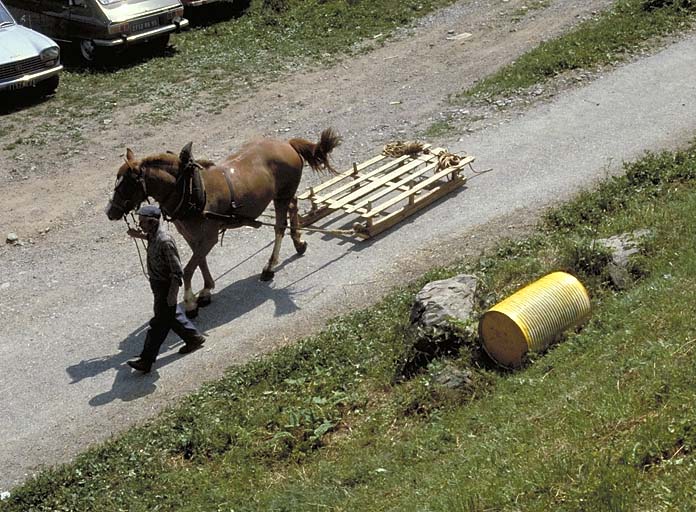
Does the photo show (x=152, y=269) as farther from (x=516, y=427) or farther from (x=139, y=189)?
(x=516, y=427)

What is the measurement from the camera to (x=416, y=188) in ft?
46.8

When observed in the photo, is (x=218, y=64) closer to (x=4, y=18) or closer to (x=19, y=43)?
(x=19, y=43)

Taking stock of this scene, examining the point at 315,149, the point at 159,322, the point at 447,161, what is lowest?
the point at 447,161

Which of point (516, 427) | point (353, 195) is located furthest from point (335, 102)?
point (516, 427)

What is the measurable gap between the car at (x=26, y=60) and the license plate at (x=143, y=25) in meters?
1.98

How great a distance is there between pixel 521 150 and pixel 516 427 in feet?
27.4

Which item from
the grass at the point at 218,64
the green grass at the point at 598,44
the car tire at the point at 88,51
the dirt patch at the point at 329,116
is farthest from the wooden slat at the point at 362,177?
the car tire at the point at 88,51

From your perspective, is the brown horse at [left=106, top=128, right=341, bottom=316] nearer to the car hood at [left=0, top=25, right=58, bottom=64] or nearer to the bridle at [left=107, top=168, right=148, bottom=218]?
the bridle at [left=107, top=168, right=148, bottom=218]

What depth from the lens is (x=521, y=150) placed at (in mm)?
15938

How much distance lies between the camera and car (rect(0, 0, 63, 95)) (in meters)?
19.0

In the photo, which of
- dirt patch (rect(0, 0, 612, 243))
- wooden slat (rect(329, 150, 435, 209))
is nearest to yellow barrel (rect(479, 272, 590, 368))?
wooden slat (rect(329, 150, 435, 209))

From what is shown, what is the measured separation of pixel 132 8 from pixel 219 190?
1054cm

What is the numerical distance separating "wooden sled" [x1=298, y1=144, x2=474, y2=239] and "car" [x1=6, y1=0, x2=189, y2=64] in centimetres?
795

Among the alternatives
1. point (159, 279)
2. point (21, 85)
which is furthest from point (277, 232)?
point (21, 85)
